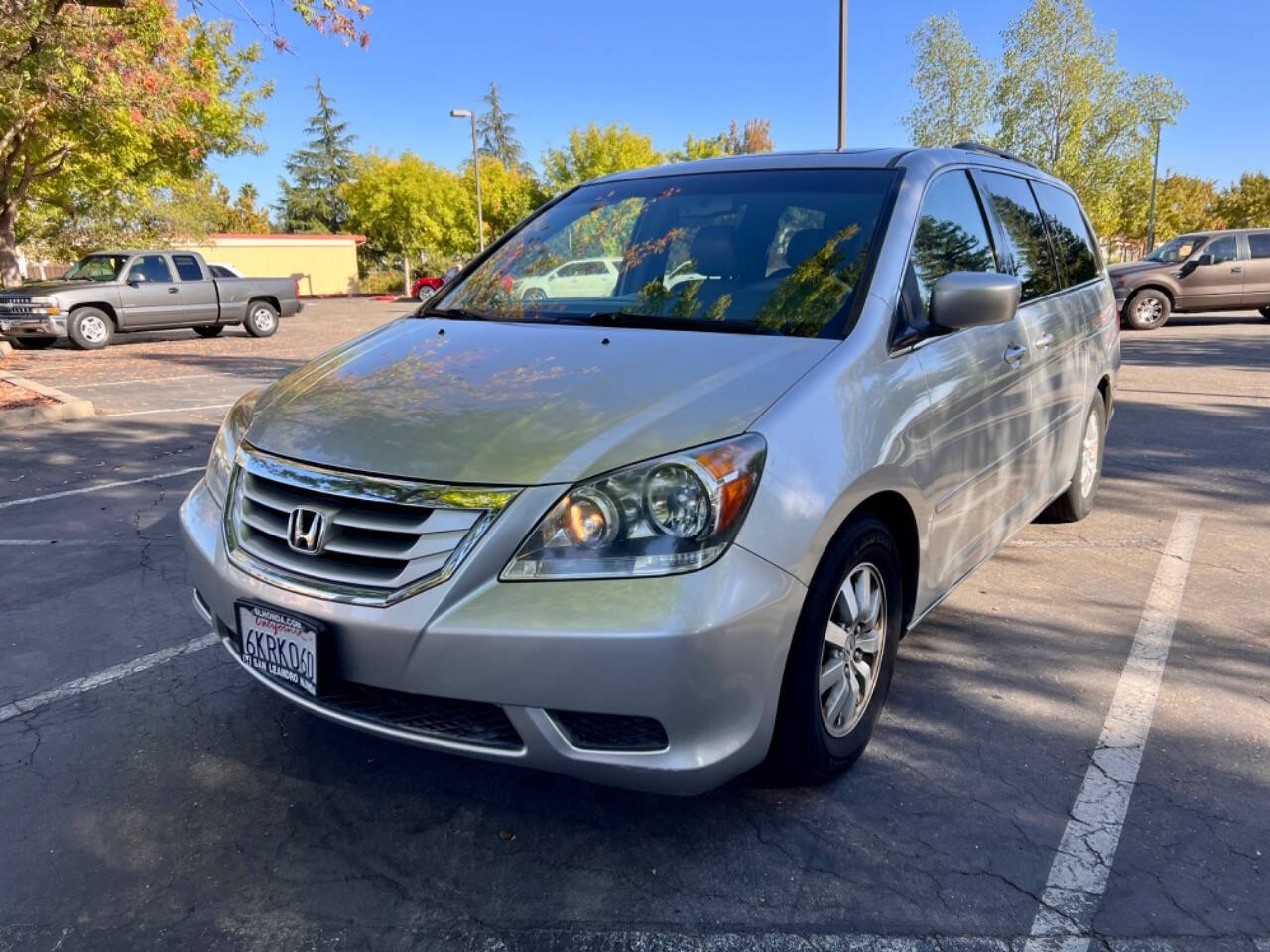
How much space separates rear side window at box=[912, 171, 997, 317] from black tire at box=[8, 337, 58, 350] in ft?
57.7

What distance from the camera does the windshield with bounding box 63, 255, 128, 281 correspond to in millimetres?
17141

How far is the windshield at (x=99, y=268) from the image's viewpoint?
56.2 feet

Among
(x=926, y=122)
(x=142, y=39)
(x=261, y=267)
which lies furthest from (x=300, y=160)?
(x=142, y=39)

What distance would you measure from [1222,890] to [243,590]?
8.38 ft

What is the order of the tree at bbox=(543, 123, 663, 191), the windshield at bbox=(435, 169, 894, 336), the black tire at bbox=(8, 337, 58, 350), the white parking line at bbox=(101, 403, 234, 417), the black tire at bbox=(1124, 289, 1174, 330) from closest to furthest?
1. the windshield at bbox=(435, 169, 894, 336)
2. the white parking line at bbox=(101, 403, 234, 417)
3. the black tire at bbox=(8, 337, 58, 350)
4. the black tire at bbox=(1124, 289, 1174, 330)
5. the tree at bbox=(543, 123, 663, 191)

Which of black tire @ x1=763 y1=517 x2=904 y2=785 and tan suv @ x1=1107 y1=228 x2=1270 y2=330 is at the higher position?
tan suv @ x1=1107 y1=228 x2=1270 y2=330

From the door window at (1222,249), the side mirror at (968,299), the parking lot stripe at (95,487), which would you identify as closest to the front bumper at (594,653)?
the side mirror at (968,299)

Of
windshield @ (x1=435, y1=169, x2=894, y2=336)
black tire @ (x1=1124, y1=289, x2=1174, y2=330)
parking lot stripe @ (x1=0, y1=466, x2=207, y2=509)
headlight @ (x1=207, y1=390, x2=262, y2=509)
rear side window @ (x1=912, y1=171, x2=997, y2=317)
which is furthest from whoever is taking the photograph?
black tire @ (x1=1124, y1=289, x2=1174, y2=330)

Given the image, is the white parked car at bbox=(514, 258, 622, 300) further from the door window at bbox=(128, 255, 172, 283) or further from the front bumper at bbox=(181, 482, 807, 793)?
the door window at bbox=(128, 255, 172, 283)

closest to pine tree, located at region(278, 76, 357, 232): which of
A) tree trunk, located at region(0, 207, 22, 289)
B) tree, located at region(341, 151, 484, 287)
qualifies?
tree, located at region(341, 151, 484, 287)

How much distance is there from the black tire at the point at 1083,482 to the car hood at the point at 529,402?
2.96m

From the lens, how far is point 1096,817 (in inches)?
102

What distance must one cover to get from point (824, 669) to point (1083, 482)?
3.33 m

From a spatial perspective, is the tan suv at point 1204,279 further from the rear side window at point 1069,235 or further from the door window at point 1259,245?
the rear side window at point 1069,235
